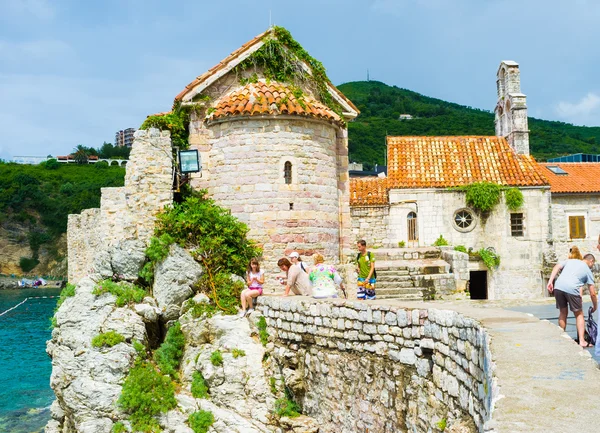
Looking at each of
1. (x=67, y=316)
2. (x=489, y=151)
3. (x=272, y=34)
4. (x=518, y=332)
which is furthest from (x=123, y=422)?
(x=489, y=151)

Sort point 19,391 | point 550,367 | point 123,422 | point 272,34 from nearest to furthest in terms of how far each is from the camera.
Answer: point 550,367 → point 123,422 → point 272,34 → point 19,391

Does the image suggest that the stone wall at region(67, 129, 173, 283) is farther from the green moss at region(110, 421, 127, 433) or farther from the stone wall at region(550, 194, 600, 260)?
the stone wall at region(550, 194, 600, 260)

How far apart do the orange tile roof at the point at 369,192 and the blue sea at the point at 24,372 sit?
1406cm

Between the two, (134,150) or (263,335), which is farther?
(134,150)

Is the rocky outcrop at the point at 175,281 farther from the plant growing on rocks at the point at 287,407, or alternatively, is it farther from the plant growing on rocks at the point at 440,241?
the plant growing on rocks at the point at 440,241

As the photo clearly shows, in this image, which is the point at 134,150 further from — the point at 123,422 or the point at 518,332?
the point at 518,332

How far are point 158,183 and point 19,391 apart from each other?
14665 mm

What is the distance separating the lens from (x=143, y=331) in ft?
42.2

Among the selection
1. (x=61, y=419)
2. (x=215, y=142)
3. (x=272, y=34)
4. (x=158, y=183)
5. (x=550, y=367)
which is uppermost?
(x=272, y=34)

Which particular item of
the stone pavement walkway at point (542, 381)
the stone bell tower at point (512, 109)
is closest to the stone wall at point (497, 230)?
the stone bell tower at point (512, 109)

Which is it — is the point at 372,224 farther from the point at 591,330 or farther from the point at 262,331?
→ the point at 591,330

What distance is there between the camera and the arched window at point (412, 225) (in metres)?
27.2

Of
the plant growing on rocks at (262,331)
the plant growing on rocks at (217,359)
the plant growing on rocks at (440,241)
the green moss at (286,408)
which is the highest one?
the plant growing on rocks at (440,241)

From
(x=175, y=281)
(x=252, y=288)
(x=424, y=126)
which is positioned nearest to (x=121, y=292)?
(x=175, y=281)
